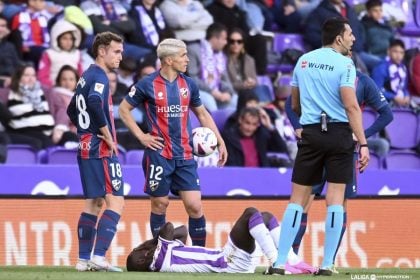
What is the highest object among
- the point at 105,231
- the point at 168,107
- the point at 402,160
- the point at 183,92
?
the point at 183,92

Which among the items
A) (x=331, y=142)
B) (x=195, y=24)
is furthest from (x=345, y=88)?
(x=195, y=24)

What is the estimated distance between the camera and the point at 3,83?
16719 millimetres

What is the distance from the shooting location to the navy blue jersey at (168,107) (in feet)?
40.1

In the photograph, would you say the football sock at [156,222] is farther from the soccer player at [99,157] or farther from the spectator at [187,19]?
the spectator at [187,19]

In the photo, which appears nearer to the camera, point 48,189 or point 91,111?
point 91,111

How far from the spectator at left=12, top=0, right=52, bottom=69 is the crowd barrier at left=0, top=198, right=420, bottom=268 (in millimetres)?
3738

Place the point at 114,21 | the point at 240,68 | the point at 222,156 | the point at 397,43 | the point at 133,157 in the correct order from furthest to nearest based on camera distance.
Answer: the point at 397,43 → the point at 240,68 → the point at 114,21 → the point at 133,157 → the point at 222,156

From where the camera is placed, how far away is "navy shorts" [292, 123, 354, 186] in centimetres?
1098

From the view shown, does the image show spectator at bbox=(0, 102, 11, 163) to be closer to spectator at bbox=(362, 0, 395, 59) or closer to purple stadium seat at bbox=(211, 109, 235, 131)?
purple stadium seat at bbox=(211, 109, 235, 131)

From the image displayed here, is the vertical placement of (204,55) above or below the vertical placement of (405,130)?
above

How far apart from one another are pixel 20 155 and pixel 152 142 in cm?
416

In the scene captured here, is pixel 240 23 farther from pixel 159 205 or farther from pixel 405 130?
pixel 159 205

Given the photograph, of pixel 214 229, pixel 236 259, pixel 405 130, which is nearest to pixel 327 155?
pixel 236 259

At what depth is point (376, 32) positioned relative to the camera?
805 inches
